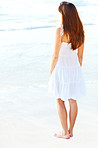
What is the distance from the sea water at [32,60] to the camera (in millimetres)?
3754

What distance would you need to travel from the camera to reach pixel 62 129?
3059 millimetres

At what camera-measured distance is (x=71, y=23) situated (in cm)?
262

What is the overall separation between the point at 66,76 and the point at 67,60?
135 millimetres

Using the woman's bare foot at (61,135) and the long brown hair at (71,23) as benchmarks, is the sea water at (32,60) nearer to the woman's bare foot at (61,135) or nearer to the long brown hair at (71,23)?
the long brown hair at (71,23)

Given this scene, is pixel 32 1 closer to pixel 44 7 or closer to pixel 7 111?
pixel 44 7

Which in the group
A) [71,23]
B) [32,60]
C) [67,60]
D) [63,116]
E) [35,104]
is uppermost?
[71,23]

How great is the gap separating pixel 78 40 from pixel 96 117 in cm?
101

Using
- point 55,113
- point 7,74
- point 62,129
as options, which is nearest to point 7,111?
point 55,113

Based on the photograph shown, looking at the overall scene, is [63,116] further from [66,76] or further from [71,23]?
Answer: [71,23]

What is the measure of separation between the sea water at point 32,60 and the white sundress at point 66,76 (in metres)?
0.28

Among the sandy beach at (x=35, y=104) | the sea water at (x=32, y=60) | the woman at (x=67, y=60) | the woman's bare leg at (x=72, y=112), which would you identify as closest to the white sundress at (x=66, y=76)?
the woman at (x=67, y=60)

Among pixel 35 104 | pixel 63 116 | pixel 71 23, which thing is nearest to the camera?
pixel 71 23

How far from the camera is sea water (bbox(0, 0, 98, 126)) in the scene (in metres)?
3.75

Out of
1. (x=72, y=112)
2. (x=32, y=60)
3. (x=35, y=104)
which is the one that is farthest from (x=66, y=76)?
(x=32, y=60)
